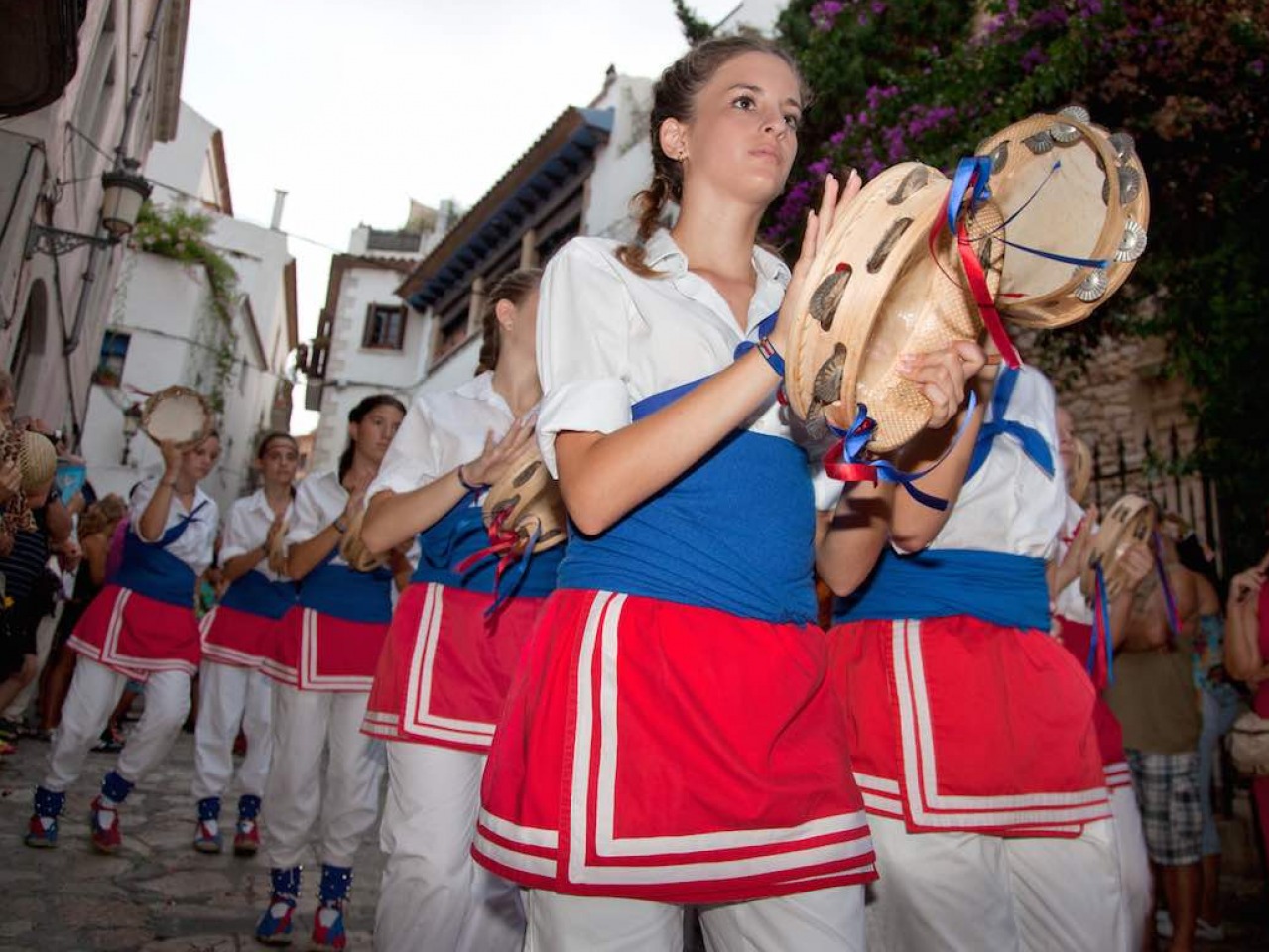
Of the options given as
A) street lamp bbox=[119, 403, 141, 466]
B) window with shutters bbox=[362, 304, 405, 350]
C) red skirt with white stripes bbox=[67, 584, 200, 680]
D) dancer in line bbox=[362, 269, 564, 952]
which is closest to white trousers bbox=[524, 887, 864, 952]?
dancer in line bbox=[362, 269, 564, 952]

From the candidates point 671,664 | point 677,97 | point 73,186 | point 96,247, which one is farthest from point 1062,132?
point 96,247

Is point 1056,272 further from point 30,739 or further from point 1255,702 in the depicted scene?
point 30,739

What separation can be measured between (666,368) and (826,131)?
9.58 metres

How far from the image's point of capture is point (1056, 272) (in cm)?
171

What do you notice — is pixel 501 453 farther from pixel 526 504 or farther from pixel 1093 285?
pixel 1093 285

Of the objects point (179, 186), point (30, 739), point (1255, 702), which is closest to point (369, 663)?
point (1255, 702)

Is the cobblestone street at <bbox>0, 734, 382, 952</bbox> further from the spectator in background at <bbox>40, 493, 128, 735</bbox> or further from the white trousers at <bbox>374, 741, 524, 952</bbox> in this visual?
the spectator in background at <bbox>40, 493, 128, 735</bbox>

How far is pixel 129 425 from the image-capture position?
22.0m

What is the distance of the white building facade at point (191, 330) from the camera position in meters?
22.5

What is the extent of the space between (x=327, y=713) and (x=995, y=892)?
10.4 feet

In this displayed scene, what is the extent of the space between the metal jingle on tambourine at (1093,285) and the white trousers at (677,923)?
1.00 m

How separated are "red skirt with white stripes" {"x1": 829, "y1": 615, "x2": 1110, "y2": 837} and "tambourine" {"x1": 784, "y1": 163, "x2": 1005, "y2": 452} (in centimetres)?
94

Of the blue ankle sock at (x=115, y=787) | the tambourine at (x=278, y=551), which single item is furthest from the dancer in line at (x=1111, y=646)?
the blue ankle sock at (x=115, y=787)

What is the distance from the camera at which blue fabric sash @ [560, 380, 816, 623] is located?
1579 millimetres
